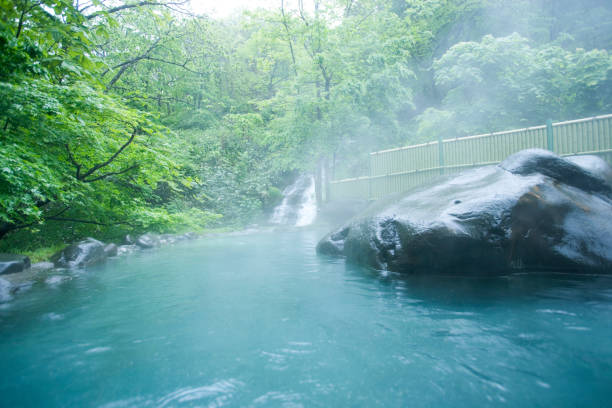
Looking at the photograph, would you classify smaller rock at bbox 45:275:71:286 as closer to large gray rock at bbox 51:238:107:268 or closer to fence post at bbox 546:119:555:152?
large gray rock at bbox 51:238:107:268

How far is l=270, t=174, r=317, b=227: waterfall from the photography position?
704 inches

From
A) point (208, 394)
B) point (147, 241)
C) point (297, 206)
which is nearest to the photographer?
point (208, 394)

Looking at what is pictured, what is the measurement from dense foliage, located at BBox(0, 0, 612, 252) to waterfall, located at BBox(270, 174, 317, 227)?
2.91ft

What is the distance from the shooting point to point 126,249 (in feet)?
28.9

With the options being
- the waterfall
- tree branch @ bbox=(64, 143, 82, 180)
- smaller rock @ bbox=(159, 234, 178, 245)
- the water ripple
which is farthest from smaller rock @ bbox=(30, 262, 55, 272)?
the waterfall

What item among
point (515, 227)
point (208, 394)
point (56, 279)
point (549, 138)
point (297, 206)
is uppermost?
point (549, 138)

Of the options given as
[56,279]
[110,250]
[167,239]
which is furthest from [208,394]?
[167,239]

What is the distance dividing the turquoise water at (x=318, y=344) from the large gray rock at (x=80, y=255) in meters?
2.01

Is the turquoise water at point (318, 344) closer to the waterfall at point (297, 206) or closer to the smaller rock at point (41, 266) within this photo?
the smaller rock at point (41, 266)

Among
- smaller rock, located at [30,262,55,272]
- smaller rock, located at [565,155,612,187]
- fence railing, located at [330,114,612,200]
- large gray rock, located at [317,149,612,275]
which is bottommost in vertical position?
smaller rock, located at [30,262,55,272]

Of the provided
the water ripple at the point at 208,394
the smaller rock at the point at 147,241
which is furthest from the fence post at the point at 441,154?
the water ripple at the point at 208,394

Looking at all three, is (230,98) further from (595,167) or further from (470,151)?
(595,167)

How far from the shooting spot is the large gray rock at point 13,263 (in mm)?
5254

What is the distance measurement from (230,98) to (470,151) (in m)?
19.2
